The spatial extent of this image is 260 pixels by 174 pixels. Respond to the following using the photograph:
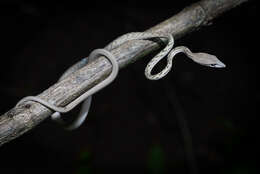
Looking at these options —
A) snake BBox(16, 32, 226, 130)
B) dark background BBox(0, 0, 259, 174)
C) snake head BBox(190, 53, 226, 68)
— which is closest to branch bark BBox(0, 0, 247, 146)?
snake BBox(16, 32, 226, 130)

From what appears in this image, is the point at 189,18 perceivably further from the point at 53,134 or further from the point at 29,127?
the point at 53,134

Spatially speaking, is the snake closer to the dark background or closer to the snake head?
the snake head

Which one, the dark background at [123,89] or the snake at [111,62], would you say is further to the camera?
the dark background at [123,89]

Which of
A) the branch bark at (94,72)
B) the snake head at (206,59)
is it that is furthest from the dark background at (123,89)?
the branch bark at (94,72)

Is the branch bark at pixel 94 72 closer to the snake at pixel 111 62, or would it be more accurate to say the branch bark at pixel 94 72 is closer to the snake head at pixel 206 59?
the snake at pixel 111 62

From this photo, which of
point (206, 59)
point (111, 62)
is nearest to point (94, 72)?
point (111, 62)

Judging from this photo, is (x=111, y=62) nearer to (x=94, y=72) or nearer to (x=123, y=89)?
(x=94, y=72)
